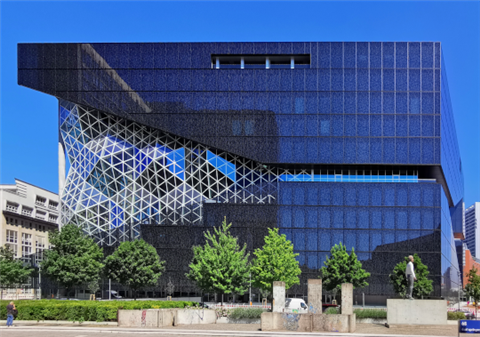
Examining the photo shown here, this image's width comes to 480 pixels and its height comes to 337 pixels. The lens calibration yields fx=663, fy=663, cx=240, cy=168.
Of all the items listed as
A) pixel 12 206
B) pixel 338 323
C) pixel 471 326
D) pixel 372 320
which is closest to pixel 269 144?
pixel 372 320

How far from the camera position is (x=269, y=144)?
3137 inches

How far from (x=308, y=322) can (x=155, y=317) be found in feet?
29.8

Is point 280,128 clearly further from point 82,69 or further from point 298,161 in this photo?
point 82,69

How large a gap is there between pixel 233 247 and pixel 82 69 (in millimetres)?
31879

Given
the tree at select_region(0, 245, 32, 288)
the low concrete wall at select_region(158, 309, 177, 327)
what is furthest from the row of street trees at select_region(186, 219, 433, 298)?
the low concrete wall at select_region(158, 309, 177, 327)

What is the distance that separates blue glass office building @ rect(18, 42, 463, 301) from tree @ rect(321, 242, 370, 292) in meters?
6.46

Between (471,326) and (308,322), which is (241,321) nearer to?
(308,322)

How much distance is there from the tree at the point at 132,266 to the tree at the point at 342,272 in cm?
1864

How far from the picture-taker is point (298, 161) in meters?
79.4

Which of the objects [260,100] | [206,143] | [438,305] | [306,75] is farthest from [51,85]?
[438,305]

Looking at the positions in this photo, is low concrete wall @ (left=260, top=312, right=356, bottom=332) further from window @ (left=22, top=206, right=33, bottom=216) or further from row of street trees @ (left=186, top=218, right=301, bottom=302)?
window @ (left=22, top=206, right=33, bottom=216)

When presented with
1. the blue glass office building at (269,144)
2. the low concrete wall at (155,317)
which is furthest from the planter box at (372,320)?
the blue glass office building at (269,144)

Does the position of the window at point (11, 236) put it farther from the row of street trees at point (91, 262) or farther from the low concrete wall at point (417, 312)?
the low concrete wall at point (417, 312)

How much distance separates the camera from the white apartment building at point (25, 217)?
123m
